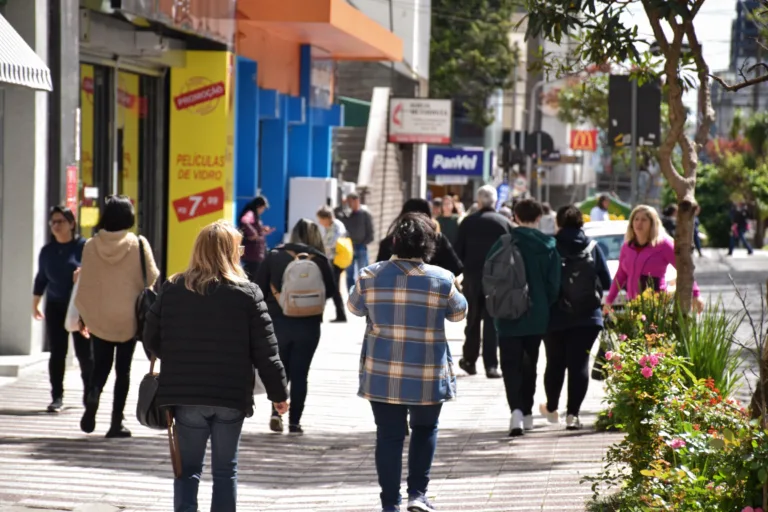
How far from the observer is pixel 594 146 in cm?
5669

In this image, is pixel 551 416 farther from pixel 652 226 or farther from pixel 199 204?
pixel 199 204

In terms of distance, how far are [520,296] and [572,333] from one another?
2.12ft

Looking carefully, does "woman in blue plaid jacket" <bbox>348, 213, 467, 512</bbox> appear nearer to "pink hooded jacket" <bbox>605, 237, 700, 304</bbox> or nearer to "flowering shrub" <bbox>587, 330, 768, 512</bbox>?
"flowering shrub" <bbox>587, 330, 768, 512</bbox>

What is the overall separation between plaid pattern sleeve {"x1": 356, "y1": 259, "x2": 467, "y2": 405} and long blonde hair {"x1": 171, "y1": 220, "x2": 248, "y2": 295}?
3.27 ft

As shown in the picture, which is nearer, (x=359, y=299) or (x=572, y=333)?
(x=359, y=299)

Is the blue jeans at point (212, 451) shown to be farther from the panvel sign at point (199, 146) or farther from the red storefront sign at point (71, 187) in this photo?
the panvel sign at point (199, 146)

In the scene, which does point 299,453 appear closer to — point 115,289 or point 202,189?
point 115,289

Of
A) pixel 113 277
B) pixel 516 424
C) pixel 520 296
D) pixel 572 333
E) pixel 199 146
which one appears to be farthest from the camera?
pixel 199 146

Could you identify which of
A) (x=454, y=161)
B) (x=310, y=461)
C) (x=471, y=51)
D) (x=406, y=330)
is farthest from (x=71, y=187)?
(x=471, y=51)

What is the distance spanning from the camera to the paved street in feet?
24.9

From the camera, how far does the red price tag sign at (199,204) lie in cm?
1812

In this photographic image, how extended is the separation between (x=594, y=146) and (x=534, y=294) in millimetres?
47694

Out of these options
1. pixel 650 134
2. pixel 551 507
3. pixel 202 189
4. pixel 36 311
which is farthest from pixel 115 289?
pixel 202 189

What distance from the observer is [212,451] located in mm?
6051
